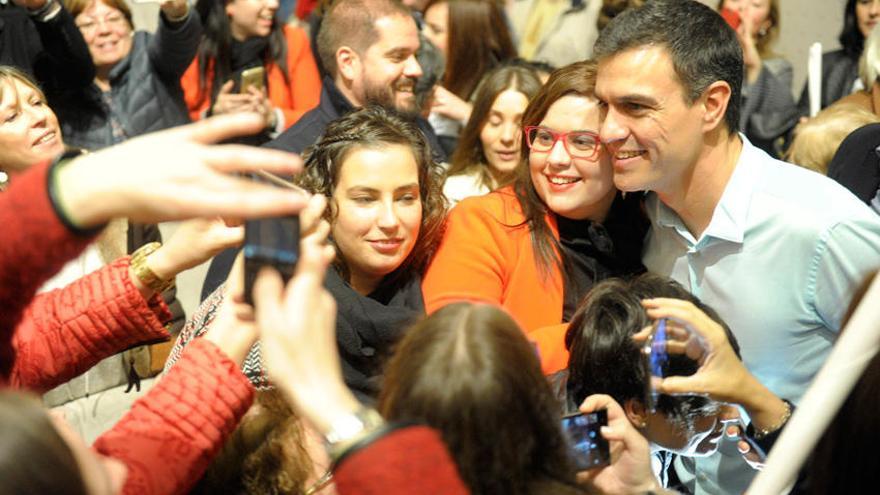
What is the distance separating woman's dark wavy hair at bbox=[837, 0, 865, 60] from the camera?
488cm

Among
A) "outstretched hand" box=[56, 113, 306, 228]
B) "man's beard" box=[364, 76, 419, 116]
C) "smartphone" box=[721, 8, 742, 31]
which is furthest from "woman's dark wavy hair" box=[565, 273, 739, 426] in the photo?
"smartphone" box=[721, 8, 742, 31]

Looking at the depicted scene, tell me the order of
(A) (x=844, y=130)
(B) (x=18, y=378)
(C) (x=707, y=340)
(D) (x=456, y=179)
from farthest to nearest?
(D) (x=456, y=179), (A) (x=844, y=130), (C) (x=707, y=340), (B) (x=18, y=378)

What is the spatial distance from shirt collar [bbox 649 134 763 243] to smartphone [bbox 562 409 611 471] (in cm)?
81

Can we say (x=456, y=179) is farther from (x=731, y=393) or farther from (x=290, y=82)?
(x=731, y=393)

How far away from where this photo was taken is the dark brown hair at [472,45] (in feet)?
15.5

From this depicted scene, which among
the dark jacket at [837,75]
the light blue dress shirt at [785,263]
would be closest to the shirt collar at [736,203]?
the light blue dress shirt at [785,263]

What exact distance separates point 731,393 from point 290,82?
126 inches

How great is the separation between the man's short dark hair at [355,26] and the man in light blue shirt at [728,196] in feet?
5.04

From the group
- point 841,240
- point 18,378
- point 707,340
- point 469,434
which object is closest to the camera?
point 469,434

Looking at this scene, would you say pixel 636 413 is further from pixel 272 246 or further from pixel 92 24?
pixel 92 24

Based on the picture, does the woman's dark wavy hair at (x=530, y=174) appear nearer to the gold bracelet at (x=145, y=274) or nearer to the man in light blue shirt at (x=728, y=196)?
the man in light blue shirt at (x=728, y=196)

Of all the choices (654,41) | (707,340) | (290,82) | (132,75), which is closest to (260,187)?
(707,340)

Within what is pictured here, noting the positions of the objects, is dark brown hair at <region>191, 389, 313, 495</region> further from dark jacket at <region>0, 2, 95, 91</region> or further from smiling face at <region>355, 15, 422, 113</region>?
dark jacket at <region>0, 2, 95, 91</region>

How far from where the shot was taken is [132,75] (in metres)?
4.20
